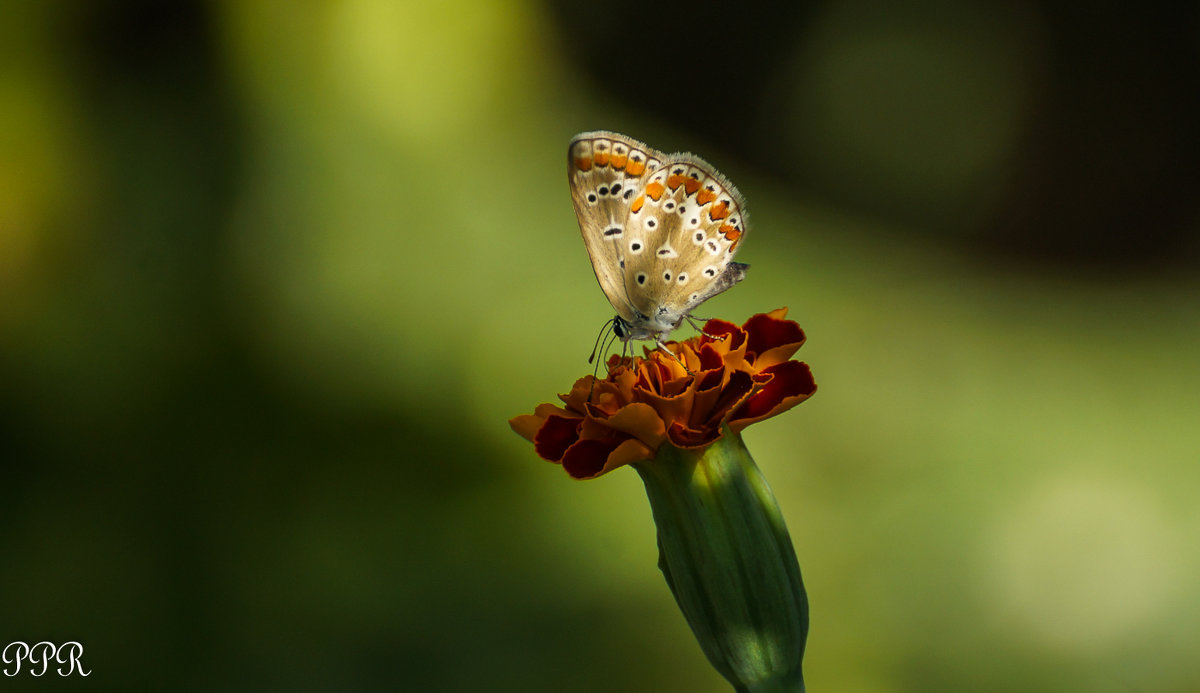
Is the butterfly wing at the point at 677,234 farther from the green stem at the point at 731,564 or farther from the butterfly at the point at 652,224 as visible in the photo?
the green stem at the point at 731,564

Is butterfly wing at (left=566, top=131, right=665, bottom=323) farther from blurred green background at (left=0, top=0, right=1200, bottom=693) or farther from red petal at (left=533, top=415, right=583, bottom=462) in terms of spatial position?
blurred green background at (left=0, top=0, right=1200, bottom=693)

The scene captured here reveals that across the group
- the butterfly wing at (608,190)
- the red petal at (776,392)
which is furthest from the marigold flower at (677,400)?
the butterfly wing at (608,190)

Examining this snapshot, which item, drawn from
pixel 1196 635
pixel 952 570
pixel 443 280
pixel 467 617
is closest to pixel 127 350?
pixel 443 280

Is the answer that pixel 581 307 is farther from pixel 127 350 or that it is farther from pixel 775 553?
pixel 775 553

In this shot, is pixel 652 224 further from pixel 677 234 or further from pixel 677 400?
pixel 677 400

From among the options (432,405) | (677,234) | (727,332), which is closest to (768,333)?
(727,332)

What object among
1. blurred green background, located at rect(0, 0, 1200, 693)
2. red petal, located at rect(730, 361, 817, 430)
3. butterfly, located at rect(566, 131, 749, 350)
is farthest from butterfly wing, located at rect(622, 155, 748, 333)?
blurred green background, located at rect(0, 0, 1200, 693)
